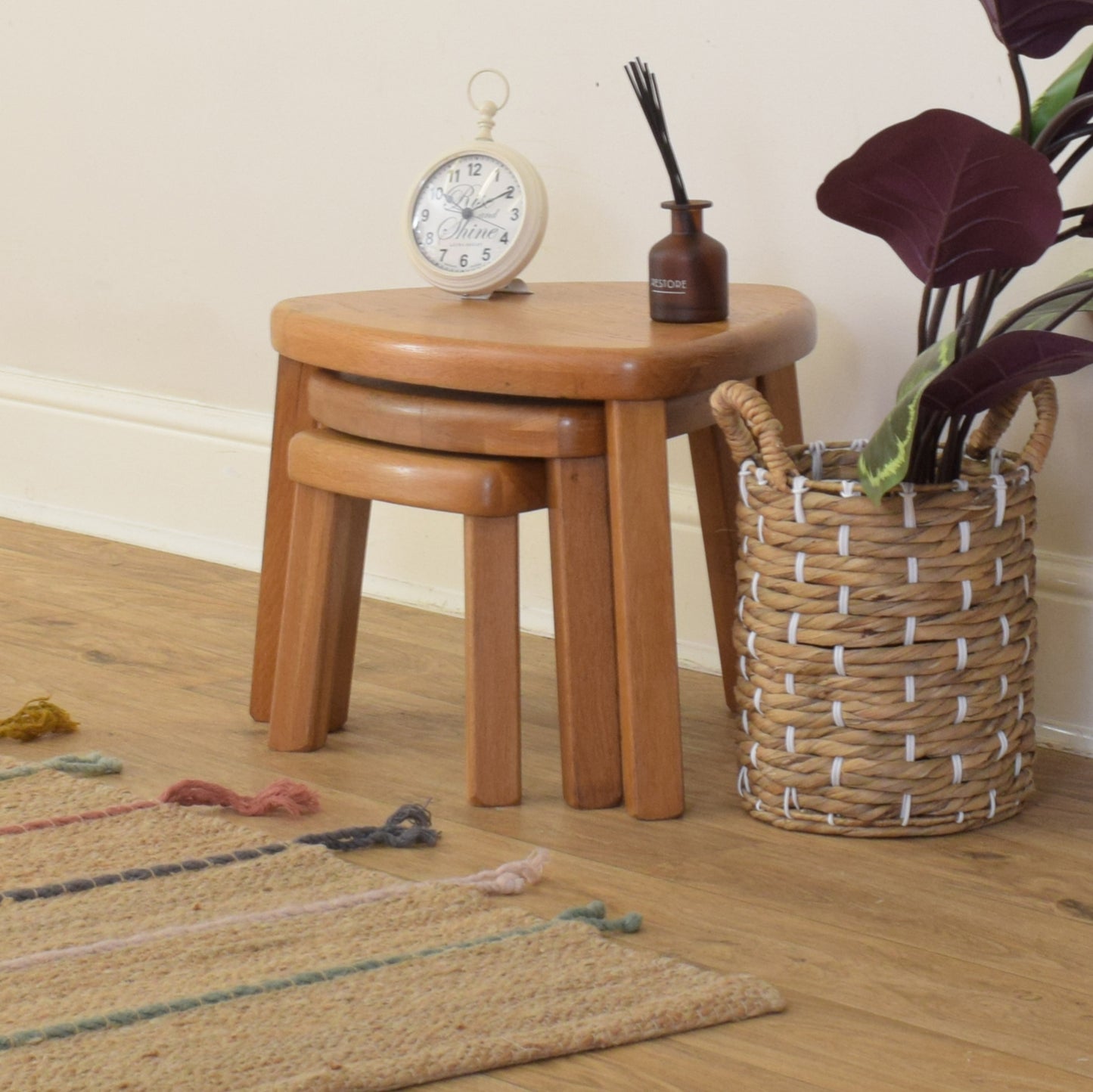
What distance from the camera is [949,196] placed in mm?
1079

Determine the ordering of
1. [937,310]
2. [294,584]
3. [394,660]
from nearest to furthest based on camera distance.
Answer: [937,310] → [294,584] → [394,660]

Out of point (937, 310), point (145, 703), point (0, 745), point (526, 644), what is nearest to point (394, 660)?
point (526, 644)

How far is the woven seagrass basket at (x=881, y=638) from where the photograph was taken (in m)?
1.23

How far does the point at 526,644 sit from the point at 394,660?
161mm

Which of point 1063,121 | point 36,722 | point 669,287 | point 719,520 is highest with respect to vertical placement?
point 1063,121

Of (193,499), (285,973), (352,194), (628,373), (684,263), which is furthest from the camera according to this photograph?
(193,499)

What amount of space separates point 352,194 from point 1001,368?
3.51 ft

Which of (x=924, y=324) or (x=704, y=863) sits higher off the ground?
(x=924, y=324)

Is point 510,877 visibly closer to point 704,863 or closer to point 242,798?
point 704,863

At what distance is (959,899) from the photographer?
1175mm

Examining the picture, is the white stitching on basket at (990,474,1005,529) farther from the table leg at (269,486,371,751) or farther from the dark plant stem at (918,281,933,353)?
the table leg at (269,486,371,751)

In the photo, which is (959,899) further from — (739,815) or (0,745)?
(0,745)

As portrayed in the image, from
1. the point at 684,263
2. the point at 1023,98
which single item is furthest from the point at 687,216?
the point at 1023,98

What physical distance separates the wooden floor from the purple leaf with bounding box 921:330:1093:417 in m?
0.36
